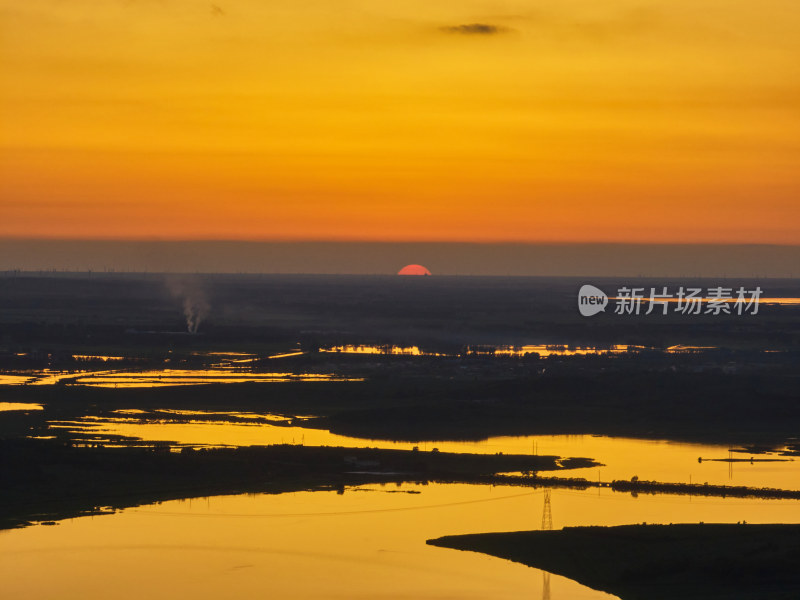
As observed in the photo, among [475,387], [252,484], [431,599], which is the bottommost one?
[431,599]

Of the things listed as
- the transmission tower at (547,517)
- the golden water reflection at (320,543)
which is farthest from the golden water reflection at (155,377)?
the transmission tower at (547,517)

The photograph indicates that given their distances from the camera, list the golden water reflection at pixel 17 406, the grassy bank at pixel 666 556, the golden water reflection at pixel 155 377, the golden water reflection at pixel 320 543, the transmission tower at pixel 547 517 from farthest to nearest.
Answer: the golden water reflection at pixel 155 377
the golden water reflection at pixel 17 406
the transmission tower at pixel 547 517
the golden water reflection at pixel 320 543
the grassy bank at pixel 666 556

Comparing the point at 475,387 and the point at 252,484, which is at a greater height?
the point at 475,387

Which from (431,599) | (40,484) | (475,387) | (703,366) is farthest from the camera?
(703,366)

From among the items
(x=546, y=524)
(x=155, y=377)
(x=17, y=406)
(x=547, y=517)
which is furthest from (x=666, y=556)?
(x=155, y=377)

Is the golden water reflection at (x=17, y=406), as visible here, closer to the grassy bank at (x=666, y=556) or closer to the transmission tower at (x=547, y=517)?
the transmission tower at (x=547, y=517)

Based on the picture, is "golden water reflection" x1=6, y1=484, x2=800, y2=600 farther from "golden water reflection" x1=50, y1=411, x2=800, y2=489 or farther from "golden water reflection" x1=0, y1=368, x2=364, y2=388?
"golden water reflection" x1=0, y1=368, x2=364, y2=388

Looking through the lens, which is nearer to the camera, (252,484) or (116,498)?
(116,498)

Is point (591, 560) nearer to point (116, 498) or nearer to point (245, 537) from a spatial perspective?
point (245, 537)

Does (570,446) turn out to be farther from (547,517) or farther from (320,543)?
(320,543)

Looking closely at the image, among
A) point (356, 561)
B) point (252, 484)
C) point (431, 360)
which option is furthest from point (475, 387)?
point (356, 561)

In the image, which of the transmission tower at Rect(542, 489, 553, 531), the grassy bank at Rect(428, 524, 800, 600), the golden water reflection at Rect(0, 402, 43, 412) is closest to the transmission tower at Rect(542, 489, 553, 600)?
the transmission tower at Rect(542, 489, 553, 531)
